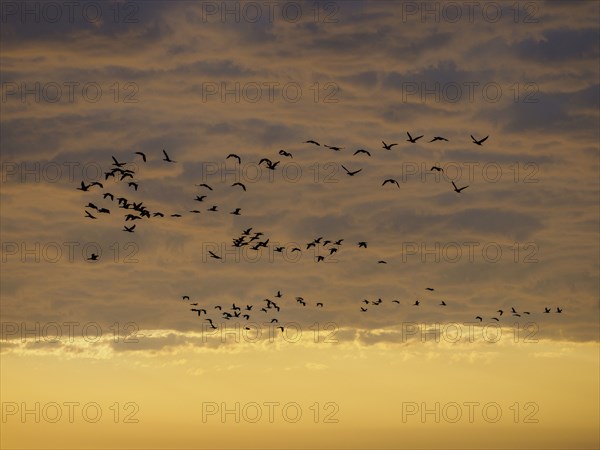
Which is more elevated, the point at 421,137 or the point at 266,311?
the point at 421,137

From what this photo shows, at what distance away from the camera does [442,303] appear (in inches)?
5044

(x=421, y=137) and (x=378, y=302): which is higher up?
(x=421, y=137)

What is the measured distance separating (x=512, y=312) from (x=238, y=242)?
3771 cm

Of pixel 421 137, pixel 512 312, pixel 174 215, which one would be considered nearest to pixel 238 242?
pixel 174 215

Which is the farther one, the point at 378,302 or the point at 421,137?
the point at 378,302

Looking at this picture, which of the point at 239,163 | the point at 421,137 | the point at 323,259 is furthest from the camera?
the point at 323,259

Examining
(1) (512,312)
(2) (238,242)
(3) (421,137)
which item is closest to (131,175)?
(2) (238,242)

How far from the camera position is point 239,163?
108688 millimetres

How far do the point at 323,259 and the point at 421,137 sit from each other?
28678 mm

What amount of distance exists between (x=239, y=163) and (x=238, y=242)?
26.9 ft

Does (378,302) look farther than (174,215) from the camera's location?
Yes

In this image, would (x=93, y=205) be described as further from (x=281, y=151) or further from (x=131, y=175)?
(x=281, y=151)

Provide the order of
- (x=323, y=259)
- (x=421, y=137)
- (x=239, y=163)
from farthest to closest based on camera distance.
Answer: (x=323, y=259) < (x=239, y=163) < (x=421, y=137)

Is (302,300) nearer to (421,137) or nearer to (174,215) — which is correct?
(174,215)
